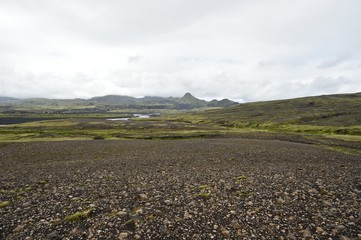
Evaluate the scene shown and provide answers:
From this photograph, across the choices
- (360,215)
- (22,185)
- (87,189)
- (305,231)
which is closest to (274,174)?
(360,215)

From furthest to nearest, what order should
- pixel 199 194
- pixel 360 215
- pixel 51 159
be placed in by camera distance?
pixel 51 159
pixel 199 194
pixel 360 215

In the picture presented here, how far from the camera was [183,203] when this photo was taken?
16750 millimetres

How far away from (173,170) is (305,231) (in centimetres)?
1753

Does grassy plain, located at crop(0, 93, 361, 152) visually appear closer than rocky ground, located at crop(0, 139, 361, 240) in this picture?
No

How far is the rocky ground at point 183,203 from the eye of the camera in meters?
12.8

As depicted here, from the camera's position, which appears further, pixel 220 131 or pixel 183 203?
pixel 220 131

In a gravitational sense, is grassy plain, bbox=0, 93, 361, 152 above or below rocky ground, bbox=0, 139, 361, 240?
below

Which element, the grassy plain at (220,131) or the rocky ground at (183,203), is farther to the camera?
the grassy plain at (220,131)

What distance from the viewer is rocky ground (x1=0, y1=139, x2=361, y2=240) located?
12773 millimetres

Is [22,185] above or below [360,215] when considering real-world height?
below

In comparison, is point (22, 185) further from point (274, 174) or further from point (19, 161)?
→ point (274, 174)

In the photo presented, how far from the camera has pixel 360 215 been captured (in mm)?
14414

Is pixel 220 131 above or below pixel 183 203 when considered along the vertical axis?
below

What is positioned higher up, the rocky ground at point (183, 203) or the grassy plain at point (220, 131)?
the rocky ground at point (183, 203)
